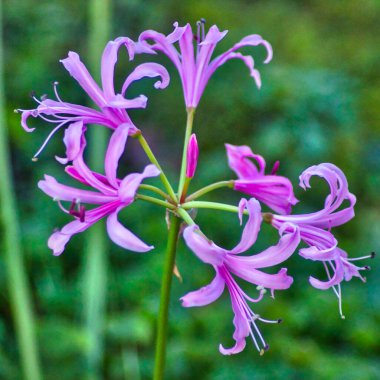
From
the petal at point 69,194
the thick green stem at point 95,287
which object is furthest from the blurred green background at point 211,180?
the petal at point 69,194

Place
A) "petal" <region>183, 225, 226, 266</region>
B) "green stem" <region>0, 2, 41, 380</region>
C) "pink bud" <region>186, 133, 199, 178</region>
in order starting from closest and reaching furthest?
"petal" <region>183, 225, 226, 266</region>, "pink bud" <region>186, 133, 199, 178</region>, "green stem" <region>0, 2, 41, 380</region>

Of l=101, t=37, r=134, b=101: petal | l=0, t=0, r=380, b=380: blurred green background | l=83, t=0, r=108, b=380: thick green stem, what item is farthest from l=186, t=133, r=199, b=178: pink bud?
l=83, t=0, r=108, b=380: thick green stem

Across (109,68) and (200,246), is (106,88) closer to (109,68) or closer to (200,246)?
(109,68)

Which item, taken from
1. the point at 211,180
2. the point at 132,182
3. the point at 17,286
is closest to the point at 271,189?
the point at 132,182

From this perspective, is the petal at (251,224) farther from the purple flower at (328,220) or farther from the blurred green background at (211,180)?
the blurred green background at (211,180)

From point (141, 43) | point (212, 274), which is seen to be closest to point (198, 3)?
point (212, 274)

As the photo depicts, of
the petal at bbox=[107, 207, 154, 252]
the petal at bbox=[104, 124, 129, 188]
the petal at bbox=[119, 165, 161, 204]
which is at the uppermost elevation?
the petal at bbox=[104, 124, 129, 188]

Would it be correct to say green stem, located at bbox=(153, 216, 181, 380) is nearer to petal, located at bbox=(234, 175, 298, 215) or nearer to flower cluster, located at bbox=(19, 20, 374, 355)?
flower cluster, located at bbox=(19, 20, 374, 355)
